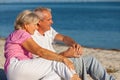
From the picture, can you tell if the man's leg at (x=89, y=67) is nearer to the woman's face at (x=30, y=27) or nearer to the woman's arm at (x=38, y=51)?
the woman's arm at (x=38, y=51)

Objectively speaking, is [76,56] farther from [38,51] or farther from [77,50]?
[38,51]

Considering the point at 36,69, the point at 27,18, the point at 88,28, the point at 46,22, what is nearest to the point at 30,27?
the point at 27,18

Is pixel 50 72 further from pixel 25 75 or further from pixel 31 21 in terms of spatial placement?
pixel 31 21

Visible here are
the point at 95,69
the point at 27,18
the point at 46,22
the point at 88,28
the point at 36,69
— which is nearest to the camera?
the point at 36,69

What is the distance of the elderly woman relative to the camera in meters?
4.59

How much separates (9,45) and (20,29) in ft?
0.66

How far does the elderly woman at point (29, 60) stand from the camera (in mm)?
4594

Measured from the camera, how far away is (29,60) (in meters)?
4.68

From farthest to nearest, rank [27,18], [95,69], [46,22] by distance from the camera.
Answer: [46,22], [95,69], [27,18]

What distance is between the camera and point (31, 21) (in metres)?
4.76

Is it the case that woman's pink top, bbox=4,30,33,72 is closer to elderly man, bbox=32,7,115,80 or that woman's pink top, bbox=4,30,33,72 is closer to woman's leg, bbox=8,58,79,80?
woman's leg, bbox=8,58,79,80

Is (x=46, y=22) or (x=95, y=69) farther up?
(x=46, y=22)

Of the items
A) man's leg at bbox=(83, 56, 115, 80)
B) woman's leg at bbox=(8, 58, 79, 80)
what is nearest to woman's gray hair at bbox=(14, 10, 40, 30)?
woman's leg at bbox=(8, 58, 79, 80)

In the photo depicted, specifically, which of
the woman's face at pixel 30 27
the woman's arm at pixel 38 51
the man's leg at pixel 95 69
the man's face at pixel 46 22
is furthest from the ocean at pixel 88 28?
the woman's arm at pixel 38 51
